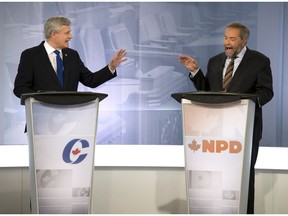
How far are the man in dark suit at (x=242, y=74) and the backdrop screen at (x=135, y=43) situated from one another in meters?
1.93

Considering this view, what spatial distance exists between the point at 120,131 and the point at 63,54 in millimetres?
2131

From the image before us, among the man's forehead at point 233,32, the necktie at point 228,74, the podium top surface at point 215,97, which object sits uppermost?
the man's forehead at point 233,32

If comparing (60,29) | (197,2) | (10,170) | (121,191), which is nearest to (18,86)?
(60,29)

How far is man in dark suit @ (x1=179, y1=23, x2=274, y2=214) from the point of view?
13.7ft

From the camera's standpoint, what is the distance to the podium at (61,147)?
3693mm

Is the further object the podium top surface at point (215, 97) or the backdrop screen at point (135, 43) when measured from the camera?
the backdrop screen at point (135, 43)

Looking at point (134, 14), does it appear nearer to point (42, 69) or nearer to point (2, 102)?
point (2, 102)

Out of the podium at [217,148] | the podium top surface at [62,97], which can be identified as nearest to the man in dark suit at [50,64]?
the podium top surface at [62,97]

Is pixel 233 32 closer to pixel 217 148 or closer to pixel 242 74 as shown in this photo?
pixel 242 74

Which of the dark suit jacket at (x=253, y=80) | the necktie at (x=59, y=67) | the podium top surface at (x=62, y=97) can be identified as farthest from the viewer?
the necktie at (x=59, y=67)

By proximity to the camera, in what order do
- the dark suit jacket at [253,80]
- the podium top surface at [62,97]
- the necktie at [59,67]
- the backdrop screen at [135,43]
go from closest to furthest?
the podium top surface at [62,97], the dark suit jacket at [253,80], the necktie at [59,67], the backdrop screen at [135,43]

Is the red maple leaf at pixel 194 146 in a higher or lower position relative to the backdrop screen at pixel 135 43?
lower

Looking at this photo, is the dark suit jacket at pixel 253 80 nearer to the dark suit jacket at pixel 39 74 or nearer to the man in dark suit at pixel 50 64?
the man in dark suit at pixel 50 64

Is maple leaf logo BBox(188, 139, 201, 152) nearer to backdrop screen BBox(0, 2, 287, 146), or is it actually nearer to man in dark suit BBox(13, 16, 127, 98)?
man in dark suit BBox(13, 16, 127, 98)
